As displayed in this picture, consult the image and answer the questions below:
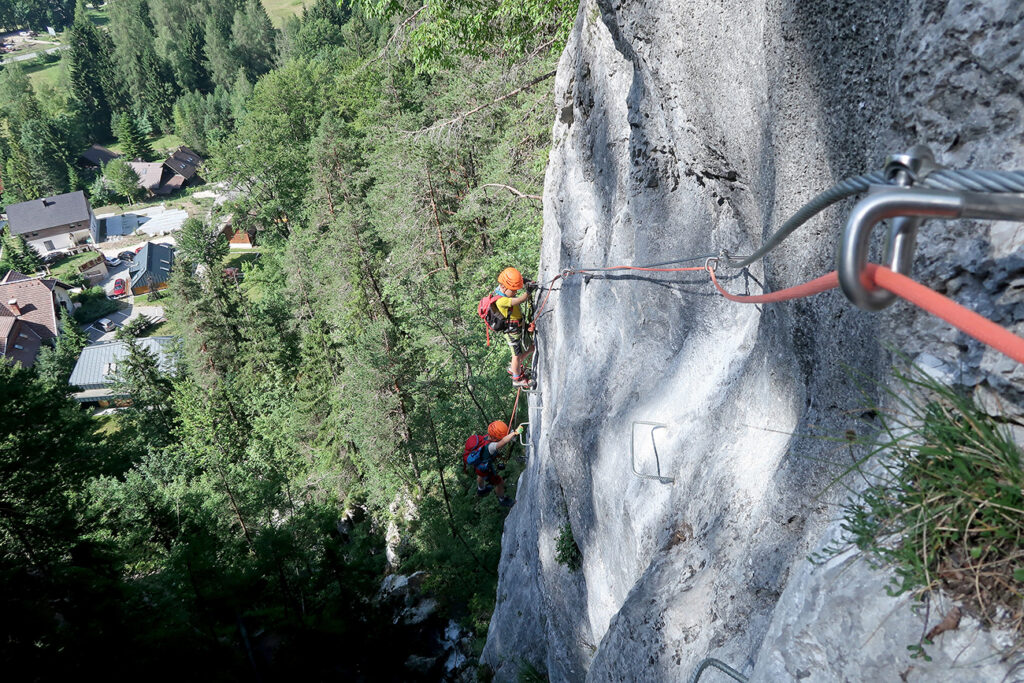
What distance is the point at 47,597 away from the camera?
11305mm

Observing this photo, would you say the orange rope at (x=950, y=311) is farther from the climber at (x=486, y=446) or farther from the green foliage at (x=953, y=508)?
the climber at (x=486, y=446)

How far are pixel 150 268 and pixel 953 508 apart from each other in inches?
2926

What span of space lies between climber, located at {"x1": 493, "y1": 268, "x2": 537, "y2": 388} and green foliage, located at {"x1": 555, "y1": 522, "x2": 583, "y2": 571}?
328 centimetres

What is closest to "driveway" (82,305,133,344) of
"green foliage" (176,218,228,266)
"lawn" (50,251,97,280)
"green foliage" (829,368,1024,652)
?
"lawn" (50,251,97,280)

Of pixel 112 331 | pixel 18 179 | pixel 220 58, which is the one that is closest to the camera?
pixel 112 331

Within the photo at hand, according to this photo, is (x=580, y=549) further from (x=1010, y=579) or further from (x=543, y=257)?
(x=1010, y=579)

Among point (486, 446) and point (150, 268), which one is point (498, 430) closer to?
point (486, 446)

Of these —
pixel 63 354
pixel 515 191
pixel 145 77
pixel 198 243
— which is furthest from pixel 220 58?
pixel 515 191

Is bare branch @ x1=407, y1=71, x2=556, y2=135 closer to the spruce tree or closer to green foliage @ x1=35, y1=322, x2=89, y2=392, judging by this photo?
green foliage @ x1=35, y1=322, x2=89, y2=392

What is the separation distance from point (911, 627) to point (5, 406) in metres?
20.1

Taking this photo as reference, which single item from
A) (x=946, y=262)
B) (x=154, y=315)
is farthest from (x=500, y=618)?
(x=154, y=315)

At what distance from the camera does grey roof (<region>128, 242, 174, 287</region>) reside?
64.4m

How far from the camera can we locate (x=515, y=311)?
373 inches

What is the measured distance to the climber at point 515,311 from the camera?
348 inches
